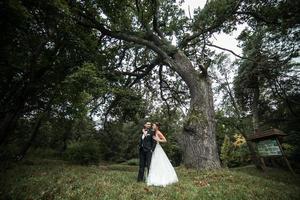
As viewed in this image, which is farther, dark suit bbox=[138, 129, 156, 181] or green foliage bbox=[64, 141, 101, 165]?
green foliage bbox=[64, 141, 101, 165]

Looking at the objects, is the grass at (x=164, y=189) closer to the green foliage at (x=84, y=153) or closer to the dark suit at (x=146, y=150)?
the dark suit at (x=146, y=150)

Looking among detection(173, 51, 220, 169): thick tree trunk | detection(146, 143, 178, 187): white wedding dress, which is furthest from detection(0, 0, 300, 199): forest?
detection(146, 143, 178, 187): white wedding dress

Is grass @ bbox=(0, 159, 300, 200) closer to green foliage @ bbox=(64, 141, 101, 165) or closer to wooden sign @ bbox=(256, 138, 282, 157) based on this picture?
wooden sign @ bbox=(256, 138, 282, 157)

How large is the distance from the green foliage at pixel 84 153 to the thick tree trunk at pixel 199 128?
885 centimetres

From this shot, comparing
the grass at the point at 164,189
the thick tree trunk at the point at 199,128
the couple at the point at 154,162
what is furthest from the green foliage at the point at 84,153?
the couple at the point at 154,162

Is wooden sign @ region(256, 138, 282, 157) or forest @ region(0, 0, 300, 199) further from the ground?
forest @ region(0, 0, 300, 199)

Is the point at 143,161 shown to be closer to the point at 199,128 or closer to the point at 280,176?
the point at 199,128

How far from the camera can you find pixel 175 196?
479cm

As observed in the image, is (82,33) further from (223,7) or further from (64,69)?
(223,7)

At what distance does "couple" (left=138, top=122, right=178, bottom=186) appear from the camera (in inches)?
251

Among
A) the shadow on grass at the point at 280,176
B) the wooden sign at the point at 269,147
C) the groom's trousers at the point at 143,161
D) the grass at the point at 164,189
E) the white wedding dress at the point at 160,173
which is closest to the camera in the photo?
A: the grass at the point at 164,189

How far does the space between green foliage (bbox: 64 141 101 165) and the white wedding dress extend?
30.8ft

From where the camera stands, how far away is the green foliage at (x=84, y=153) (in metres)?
14.7

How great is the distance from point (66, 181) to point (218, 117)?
410 inches
